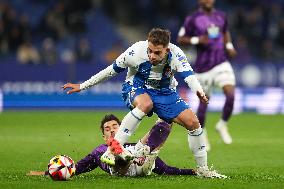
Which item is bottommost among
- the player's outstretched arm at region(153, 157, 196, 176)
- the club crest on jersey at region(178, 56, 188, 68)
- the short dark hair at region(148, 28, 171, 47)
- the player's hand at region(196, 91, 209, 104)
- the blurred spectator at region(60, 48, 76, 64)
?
the player's outstretched arm at region(153, 157, 196, 176)

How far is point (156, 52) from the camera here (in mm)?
8750

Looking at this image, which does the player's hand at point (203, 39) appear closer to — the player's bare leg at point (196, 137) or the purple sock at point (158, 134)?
the purple sock at point (158, 134)

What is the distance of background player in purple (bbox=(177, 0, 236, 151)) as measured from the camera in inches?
534

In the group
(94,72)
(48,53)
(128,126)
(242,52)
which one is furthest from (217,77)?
(242,52)

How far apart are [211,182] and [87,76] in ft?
45.5

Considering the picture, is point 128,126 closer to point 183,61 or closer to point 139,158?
point 139,158

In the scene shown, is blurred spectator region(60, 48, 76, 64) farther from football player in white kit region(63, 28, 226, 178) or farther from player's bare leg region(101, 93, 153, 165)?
player's bare leg region(101, 93, 153, 165)

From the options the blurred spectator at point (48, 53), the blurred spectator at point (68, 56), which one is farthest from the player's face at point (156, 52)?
the blurred spectator at point (48, 53)

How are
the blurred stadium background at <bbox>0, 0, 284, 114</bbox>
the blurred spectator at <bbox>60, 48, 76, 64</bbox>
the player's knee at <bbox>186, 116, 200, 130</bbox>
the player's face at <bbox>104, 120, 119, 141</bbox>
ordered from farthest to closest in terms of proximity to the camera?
1. the blurred spectator at <bbox>60, 48, 76, 64</bbox>
2. the blurred stadium background at <bbox>0, 0, 284, 114</bbox>
3. the player's face at <bbox>104, 120, 119, 141</bbox>
4. the player's knee at <bbox>186, 116, 200, 130</bbox>

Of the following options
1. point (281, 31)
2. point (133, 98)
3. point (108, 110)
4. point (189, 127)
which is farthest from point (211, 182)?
point (281, 31)

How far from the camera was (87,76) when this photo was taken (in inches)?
874

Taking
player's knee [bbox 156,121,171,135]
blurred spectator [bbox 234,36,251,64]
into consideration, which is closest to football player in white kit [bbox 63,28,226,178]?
player's knee [bbox 156,121,171,135]

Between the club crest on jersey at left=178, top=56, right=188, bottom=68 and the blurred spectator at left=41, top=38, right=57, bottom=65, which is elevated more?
the blurred spectator at left=41, top=38, right=57, bottom=65

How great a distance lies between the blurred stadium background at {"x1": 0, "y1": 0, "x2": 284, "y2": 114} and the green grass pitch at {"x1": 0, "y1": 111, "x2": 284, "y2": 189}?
37.3 inches
